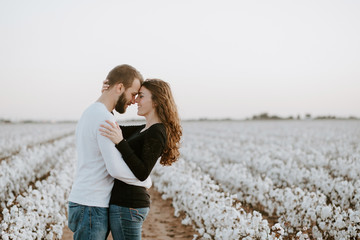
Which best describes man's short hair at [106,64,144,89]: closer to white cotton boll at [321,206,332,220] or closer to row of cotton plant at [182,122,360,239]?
row of cotton plant at [182,122,360,239]

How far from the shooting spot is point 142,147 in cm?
251

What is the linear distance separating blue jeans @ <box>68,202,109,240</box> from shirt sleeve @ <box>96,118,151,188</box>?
0.94 ft

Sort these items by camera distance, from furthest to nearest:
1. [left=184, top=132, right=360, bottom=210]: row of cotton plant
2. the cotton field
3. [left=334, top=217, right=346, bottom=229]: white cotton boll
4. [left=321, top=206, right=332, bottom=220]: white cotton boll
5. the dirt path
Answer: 1. [left=184, top=132, right=360, bottom=210]: row of cotton plant
2. the dirt path
3. [left=321, top=206, right=332, bottom=220]: white cotton boll
4. [left=334, top=217, right=346, bottom=229]: white cotton boll
5. the cotton field

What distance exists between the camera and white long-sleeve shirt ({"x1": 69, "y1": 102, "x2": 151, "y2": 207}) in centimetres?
234

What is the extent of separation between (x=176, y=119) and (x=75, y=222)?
103cm

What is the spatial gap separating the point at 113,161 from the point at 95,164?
192 mm

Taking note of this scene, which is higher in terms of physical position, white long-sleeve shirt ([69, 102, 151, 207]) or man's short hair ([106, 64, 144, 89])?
man's short hair ([106, 64, 144, 89])

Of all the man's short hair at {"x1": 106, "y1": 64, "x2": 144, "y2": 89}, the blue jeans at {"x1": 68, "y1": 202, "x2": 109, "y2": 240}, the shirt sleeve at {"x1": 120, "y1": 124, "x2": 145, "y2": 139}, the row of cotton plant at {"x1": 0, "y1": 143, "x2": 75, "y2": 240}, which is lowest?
the row of cotton plant at {"x1": 0, "y1": 143, "x2": 75, "y2": 240}

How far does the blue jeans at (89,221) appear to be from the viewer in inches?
93.4

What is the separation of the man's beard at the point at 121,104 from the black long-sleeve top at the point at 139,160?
0.83 feet

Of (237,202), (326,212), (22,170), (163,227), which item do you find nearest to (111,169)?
(237,202)

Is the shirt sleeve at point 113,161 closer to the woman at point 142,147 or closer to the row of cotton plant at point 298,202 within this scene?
the woman at point 142,147

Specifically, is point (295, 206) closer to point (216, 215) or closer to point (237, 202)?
point (237, 202)

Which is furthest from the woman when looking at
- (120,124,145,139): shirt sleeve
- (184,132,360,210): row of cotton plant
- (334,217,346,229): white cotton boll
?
(184,132,360,210): row of cotton plant
